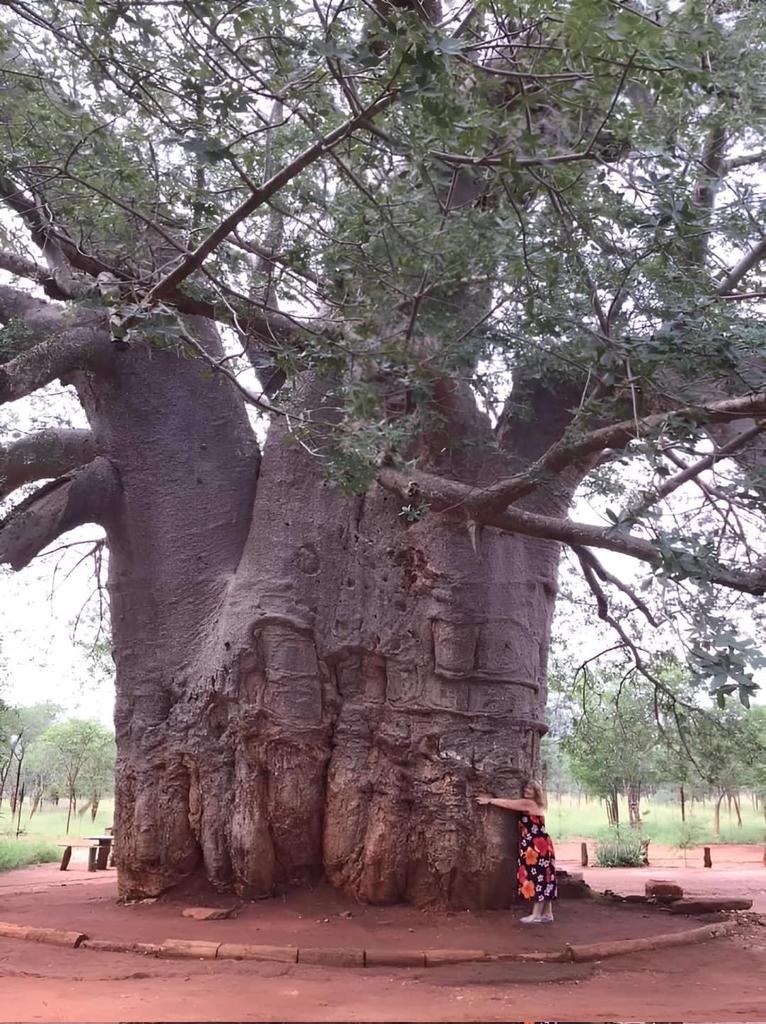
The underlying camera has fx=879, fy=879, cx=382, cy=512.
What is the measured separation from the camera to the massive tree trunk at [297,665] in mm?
5102

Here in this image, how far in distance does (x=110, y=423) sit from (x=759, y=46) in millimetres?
4375

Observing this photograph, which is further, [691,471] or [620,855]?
[620,855]

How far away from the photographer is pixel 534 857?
16.4 feet

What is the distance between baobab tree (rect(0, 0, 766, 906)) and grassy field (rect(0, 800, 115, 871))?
6.30 meters

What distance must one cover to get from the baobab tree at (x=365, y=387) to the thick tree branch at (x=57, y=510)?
0.08 feet

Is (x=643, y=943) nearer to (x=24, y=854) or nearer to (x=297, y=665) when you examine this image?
(x=297, y=665)

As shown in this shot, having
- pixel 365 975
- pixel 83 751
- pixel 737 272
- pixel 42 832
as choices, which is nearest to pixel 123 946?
pixel 365 975

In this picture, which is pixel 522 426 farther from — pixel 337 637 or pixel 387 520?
pixel 337 637

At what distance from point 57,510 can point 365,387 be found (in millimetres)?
2369

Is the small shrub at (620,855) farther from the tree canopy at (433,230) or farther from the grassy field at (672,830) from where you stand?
the tree canopy at (433,230)

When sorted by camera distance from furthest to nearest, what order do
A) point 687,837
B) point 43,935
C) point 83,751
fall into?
point 83,751
point 687,837
point 43,935

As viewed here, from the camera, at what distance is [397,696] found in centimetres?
540

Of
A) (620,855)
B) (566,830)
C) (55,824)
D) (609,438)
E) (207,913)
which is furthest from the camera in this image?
(55,824)

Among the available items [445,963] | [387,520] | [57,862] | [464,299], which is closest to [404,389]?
[464,299]
